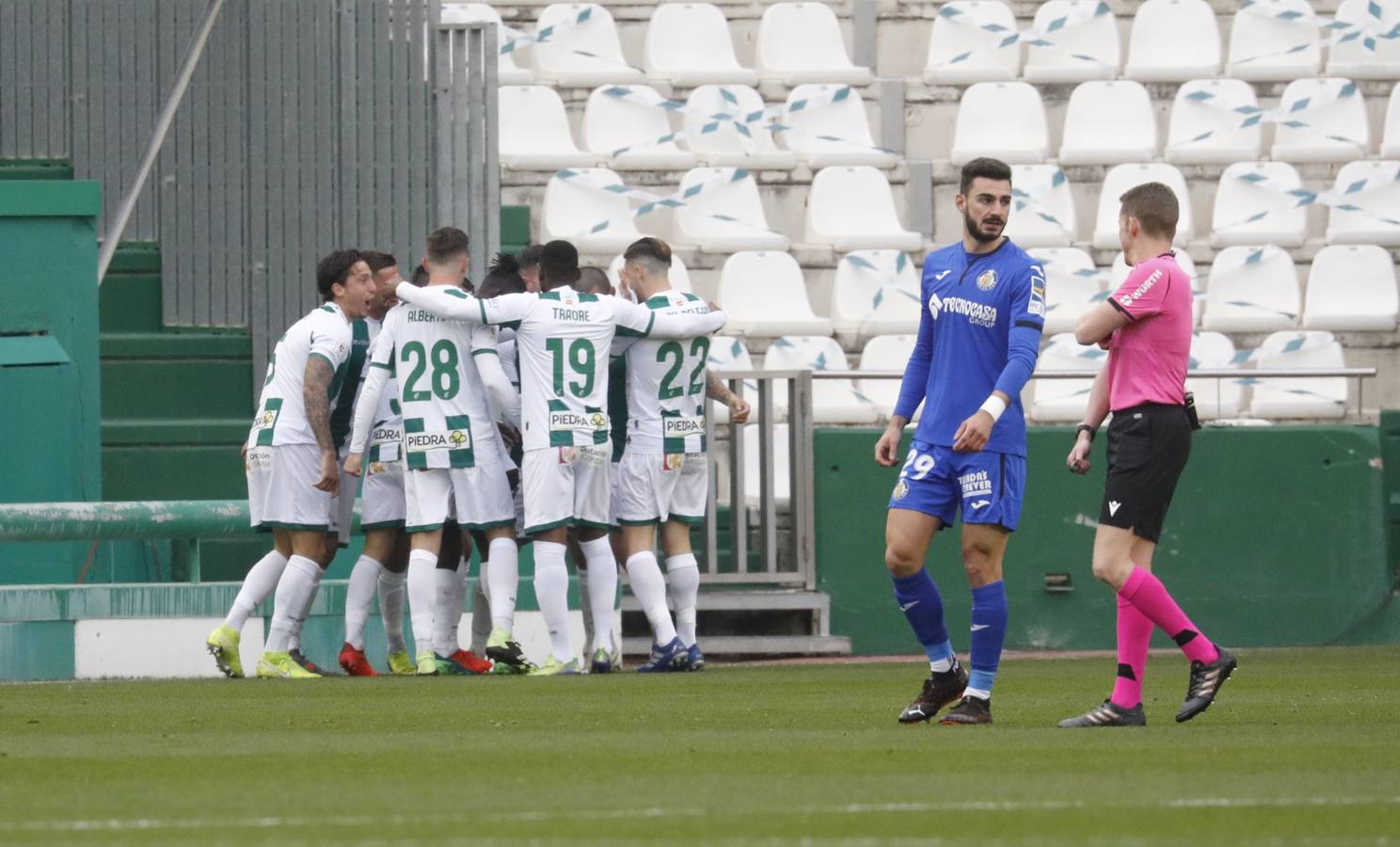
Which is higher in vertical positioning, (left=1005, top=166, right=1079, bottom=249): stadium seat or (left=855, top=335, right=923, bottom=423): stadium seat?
(left=1005, top=166, right=1079, bottom=249): stadium seat

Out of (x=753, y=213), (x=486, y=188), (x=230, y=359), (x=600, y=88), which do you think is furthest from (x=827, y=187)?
(x=230, y=359)

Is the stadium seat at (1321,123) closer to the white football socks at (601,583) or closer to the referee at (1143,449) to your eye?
the white football socks at (601,583)

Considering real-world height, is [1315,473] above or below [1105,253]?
below

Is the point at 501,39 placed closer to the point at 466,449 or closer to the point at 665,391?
the point at 665,391

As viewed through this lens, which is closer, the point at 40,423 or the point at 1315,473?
the point at 40,423

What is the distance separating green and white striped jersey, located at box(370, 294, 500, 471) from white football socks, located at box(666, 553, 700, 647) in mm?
1134

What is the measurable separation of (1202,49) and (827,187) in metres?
3.41

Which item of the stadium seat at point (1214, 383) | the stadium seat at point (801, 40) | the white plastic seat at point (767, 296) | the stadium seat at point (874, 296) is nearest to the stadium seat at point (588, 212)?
the white plastic seat at point (767, 296)

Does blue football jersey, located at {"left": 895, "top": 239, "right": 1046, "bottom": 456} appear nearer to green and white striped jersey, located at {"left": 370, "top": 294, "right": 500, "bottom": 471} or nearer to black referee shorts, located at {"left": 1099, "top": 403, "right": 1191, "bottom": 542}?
black referee shorts, located at {"left": 1099, "top": 403, "right": 1191, "bottom": 542}

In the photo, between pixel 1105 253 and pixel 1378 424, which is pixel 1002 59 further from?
pixel 1378 424

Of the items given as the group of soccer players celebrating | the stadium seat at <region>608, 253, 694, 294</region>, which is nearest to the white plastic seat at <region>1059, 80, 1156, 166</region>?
the stadium seat at <region>608, 253, 694, 294</region>

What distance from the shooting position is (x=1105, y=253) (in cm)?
1652

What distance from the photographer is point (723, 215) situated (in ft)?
52.9

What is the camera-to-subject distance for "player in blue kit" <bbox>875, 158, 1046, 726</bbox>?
7.48 meters
